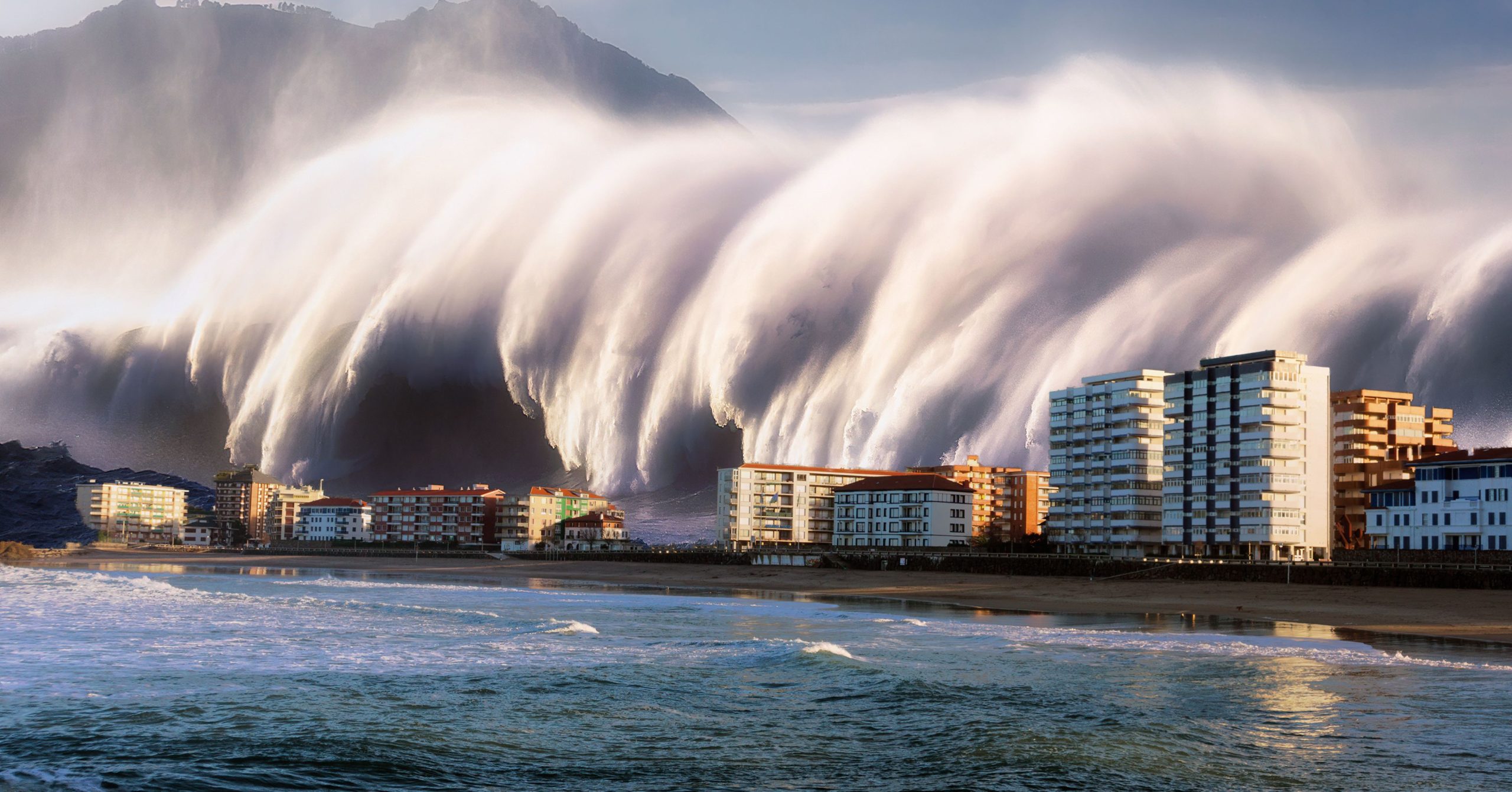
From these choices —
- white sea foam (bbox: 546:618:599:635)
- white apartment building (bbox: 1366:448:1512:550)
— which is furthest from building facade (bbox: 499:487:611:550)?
white sea foam (bbox: 546:618:599:635)

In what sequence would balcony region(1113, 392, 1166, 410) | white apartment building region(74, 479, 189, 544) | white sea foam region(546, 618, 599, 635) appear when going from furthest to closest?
1. white apartment building region(74, 479, 189, 544)
2. balcony region(1113, 392, 1166, 410)
3. white sea foam region(546, 618, 599, 635)

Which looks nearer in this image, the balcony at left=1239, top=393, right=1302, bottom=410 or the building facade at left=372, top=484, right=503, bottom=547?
the balcony at left=1239, top=393, right=1302, bottom=410

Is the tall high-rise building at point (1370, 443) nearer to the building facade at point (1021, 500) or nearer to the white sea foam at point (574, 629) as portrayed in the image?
the building facade at point (1021, 500)

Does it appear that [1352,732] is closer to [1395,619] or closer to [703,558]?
[1395,619]

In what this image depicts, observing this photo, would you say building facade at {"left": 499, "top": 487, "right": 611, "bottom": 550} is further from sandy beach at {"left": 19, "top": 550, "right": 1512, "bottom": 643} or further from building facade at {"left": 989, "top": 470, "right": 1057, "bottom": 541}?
building facade at {"left": 989, "top": 470, "right": 1057, "bottom": 541}

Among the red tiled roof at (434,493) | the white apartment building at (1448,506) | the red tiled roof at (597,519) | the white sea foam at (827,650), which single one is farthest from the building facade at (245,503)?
the white sea foam at (827,650)

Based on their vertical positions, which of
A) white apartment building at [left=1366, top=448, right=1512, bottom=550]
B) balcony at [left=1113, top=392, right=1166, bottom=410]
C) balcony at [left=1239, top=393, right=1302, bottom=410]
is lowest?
white apartment building at [left=1366, top=448, right=1512, bottom=550]
